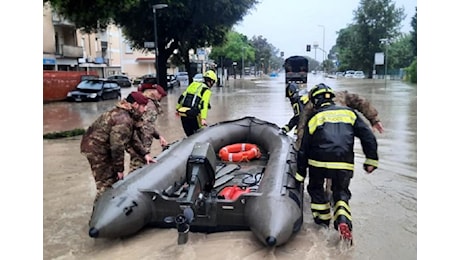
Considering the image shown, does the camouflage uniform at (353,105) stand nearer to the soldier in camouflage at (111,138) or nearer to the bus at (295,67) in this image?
the soldier in camouflage at (111,138)

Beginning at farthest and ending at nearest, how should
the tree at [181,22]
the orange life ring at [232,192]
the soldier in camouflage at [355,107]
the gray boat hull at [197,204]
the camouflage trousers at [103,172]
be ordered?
the tree at [181,22]
the soldier in camouflage at [355,107]
the orange life ring at [232,192]
the camouflage trousers at [103,172]
the gray boat hull at [197,204]

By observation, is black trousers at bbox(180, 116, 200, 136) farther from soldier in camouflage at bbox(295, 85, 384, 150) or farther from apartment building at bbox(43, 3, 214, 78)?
apartment building at bbox(43, 3, 214, 78)

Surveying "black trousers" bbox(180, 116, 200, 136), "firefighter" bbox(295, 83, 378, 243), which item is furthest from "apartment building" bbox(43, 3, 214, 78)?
"firefighter" bbox(295, 83, 378, 243)

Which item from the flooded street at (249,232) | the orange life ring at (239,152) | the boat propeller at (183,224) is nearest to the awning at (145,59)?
the flooded street at (249,232)

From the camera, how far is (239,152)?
5.15 m

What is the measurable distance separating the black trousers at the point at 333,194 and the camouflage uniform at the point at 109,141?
1.47 m

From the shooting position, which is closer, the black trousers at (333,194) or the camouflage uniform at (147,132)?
the black trousers at (333,194)

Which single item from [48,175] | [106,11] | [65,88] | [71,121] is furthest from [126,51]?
[48,175]

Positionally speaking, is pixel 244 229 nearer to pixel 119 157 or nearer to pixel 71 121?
pixel 119 157

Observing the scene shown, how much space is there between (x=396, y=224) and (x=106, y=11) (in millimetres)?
6237

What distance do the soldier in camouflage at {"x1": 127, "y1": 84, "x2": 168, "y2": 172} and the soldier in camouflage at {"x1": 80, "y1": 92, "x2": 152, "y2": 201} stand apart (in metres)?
0.17

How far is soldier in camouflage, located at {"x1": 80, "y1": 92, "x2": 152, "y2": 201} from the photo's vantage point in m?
3.43

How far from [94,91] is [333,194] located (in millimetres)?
14424

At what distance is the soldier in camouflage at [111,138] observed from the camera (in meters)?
3.43
